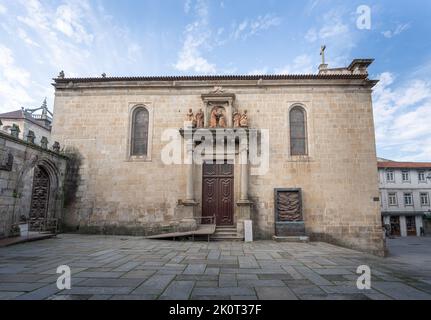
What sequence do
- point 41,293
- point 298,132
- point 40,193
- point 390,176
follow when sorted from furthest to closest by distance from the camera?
point 390,176 → point 298,132 → point 40,193 → point 41,293

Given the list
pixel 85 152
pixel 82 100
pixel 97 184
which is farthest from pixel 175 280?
pixel 82 100

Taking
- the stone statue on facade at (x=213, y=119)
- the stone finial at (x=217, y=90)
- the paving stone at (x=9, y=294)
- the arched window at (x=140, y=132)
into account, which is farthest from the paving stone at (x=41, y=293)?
the stone finial at (x=217, y=90)

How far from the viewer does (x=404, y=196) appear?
1192 inches

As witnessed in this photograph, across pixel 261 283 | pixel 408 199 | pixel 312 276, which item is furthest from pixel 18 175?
pixel 408 199

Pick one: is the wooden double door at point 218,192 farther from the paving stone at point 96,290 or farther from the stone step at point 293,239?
the paving stone at point 96,290

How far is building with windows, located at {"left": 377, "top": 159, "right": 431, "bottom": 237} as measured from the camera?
97.6 feet

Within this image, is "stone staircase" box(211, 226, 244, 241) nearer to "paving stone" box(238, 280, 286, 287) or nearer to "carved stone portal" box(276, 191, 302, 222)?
"carved stone portal" box(276, 191, 302, 222)

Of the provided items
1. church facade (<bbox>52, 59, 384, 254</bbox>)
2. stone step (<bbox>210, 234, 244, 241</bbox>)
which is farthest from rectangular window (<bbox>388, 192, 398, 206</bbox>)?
stone step (<bbox>210, 234, 244, 241</bbox>)

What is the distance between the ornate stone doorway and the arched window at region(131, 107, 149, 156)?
13.6ft

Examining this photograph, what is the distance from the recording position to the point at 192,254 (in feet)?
24.0

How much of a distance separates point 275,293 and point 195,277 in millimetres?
1615

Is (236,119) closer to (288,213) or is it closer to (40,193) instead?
(288,213)

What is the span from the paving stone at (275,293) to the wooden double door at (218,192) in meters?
7.87
